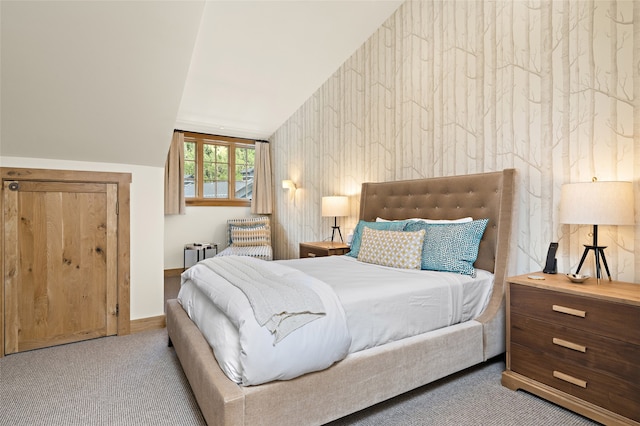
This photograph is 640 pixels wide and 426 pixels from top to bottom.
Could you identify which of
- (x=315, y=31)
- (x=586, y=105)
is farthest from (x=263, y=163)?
(x=586, y=105)

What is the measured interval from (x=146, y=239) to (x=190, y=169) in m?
2.69

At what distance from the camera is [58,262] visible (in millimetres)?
2574

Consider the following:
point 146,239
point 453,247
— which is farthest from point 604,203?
point 146,239

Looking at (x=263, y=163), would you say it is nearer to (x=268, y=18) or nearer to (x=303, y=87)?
(x=303, y=87)

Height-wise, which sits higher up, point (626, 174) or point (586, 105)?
point (586, 105)

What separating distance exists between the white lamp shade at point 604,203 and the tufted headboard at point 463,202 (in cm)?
49

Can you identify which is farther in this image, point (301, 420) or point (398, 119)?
point (398, 119)

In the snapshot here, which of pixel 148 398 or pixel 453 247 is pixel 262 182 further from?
pixel 148 398

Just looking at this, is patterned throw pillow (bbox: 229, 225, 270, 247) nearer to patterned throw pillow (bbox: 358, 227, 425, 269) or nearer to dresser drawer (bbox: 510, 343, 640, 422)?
patterned throw pillow (bbox: 358, 227, 425, 269)

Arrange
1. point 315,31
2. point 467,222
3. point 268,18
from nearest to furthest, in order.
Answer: point 467,222 < point 268,18 < point 315,31

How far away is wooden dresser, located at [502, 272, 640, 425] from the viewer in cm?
152

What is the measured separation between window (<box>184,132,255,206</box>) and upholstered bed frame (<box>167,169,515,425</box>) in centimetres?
335

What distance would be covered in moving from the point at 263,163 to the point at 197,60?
2.28 m

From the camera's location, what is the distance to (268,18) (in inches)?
130
